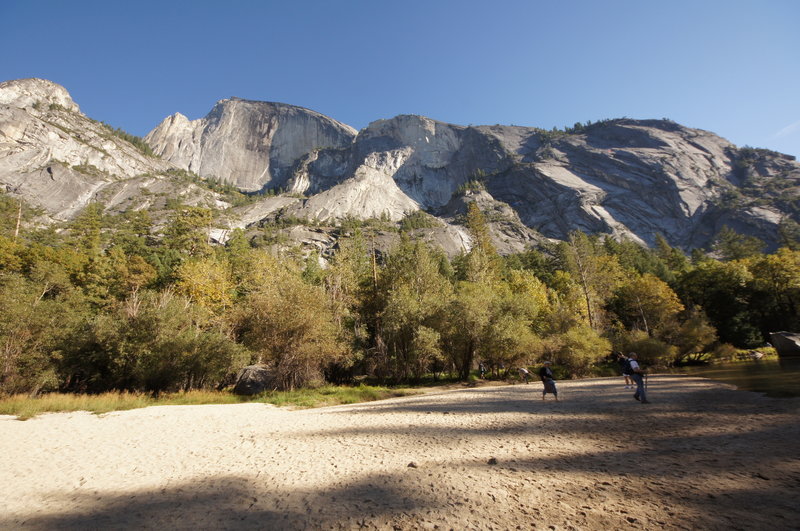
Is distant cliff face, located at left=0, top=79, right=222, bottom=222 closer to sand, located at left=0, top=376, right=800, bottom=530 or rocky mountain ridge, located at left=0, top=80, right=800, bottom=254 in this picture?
rocky mountain ridge, located at left=0, top=80, right=800, bottom=254

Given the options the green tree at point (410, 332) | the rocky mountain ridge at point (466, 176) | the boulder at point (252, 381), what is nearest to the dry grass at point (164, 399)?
the boulder at point (252, 381)

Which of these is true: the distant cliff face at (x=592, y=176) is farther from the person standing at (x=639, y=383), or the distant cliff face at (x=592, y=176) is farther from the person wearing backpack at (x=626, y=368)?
the person standing at (x=639, y=383)

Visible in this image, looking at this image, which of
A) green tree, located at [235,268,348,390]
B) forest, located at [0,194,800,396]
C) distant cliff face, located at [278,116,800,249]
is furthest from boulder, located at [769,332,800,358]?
distant cliff face, located at [278,116,800,249]

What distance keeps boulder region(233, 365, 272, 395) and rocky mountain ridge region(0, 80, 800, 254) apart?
260 ft

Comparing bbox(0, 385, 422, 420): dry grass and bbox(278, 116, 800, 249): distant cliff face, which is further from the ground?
bbox(278, 116, 800, 249): distant cliff face

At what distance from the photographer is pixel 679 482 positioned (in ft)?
17.3

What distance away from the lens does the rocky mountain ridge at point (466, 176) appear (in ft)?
373

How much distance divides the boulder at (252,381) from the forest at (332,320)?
2.79 ft

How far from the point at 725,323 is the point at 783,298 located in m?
9.16

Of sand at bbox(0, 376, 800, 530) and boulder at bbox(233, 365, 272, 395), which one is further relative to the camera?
boulder at bbox(233, 365, 272, 395)

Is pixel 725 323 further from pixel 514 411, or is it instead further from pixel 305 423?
pixel 305 423

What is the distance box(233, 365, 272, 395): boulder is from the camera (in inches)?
877

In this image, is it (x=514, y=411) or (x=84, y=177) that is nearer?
(x=514, y=411)

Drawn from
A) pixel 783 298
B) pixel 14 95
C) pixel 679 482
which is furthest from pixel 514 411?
pixel 14 95
